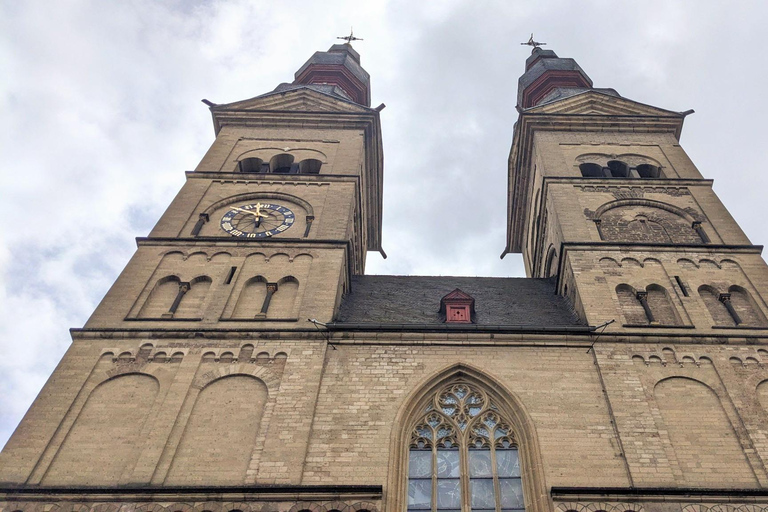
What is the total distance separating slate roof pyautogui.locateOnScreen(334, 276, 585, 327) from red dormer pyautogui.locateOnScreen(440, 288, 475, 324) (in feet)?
0.70

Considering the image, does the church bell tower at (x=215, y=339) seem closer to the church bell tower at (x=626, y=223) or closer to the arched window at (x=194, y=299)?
the arched window at (x=194, y=299)

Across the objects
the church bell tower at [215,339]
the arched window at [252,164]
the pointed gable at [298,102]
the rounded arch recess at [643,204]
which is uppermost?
the pointed gable at [298,102]

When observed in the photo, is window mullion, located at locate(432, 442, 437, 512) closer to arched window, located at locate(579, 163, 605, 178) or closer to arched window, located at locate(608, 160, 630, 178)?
arched window, located at locate(579, 163, 605, 178)

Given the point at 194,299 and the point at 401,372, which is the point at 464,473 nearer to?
the point at 401,372

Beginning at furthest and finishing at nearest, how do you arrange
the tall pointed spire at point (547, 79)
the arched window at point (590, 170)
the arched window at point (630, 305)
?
the tall pointed spire at point (547, 79) < the arched window at point (590, 170) < the arched window at point (630, 305)

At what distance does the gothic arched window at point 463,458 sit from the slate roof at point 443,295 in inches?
110

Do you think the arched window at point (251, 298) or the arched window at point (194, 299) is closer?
the arched window at point (194, 299)

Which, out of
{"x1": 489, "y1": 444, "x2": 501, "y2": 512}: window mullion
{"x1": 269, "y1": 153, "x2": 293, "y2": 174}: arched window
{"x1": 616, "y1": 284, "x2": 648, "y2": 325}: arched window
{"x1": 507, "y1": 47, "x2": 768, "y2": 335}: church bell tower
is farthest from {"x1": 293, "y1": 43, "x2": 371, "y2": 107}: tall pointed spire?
{"x1": 489, "y1": 444, "x2": 501, "y2": 512}: window mullion

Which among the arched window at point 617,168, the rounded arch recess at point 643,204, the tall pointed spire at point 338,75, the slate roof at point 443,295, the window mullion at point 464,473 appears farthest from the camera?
the tall pointed spire at point 338,75

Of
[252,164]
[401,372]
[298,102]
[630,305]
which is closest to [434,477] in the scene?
[401,372]

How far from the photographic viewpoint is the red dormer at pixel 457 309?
16.0 metres

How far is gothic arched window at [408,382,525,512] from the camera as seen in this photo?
1130 cm

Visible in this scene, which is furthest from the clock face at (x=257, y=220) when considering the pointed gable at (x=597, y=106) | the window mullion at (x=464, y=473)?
the pointed gable at (x=597, y=106)

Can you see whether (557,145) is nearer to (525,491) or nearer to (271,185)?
(271,185)
